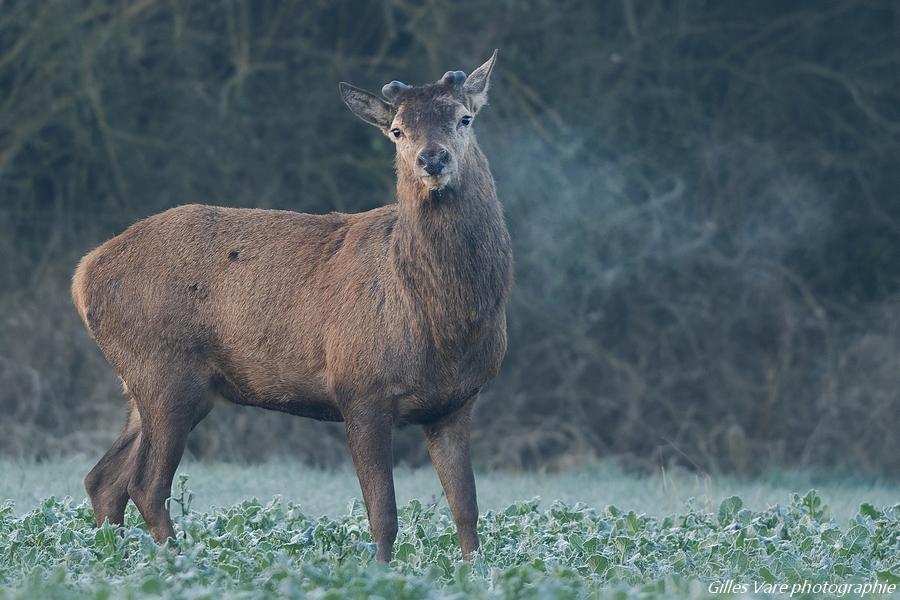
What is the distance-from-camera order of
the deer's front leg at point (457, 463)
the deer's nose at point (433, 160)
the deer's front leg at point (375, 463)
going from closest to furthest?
the deer's nose at point (433, 160), the deer's front leg at point (375, 463), the deer's front leg at point (457, 463)

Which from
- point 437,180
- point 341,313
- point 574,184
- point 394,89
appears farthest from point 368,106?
point 574,184

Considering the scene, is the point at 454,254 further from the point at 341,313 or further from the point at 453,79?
the point at 453,79

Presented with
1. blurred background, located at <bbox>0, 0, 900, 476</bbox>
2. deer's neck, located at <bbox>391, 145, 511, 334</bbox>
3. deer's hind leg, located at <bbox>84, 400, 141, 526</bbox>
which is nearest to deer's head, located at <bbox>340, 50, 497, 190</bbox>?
deer's neck, located at <bbox>391, 145, 511, 334</bbox>

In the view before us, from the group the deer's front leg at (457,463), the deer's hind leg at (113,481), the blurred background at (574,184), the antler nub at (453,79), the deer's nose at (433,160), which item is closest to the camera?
the deer's nose at (433,160)

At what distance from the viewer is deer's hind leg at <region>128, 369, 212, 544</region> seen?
23.8 ft

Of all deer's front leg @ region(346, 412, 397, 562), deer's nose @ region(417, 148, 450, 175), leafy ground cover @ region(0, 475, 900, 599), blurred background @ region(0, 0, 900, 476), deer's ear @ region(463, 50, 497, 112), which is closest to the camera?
leafy ground cover @ region(0, 475, 900, 599)

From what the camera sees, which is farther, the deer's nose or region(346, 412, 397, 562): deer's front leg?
region(346, 412, 397, 562): deer's front leg

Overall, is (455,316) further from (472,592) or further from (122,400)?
(122,400)

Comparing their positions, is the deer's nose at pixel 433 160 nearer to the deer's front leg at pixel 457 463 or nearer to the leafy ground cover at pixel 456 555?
the deer's front leg at pixel 457 463

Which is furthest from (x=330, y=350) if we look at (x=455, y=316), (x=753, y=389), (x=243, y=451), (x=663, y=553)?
(x=753, y=389)

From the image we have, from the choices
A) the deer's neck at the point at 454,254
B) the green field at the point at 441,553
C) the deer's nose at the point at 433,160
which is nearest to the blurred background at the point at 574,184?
the green field at the point at 441,553

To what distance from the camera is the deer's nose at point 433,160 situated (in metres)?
6.52

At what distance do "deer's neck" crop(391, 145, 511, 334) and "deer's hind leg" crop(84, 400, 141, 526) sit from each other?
1.75 m

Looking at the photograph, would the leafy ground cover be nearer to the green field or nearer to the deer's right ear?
the green field
